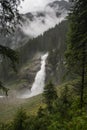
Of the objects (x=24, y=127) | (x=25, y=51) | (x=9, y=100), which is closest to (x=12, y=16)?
(x=24, y=127)

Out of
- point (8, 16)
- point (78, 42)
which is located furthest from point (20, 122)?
point (8, 16)

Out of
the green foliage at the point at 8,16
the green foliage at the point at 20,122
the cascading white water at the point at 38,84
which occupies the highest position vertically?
the cascading white water at the point at 38,84

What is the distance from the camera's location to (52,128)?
16281 mm

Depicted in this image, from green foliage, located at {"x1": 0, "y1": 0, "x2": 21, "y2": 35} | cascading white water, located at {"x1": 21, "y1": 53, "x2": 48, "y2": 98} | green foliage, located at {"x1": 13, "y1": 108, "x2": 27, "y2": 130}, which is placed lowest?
green foliage, located at {"x1": 13, "y1": 108, "x2": 27, "y2": 130}

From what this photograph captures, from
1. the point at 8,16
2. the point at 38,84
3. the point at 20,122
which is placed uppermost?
the point at 38,84

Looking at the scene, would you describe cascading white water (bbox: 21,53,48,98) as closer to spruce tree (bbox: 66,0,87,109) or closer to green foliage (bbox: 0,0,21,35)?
spruce tree (bbox: 66,0,87,109)

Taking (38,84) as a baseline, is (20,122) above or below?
below

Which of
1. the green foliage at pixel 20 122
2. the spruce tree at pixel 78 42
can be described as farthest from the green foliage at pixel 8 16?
the green foliage at pixel 20 122

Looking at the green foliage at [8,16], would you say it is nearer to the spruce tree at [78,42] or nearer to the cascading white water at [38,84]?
the spruce tree at [78,42]

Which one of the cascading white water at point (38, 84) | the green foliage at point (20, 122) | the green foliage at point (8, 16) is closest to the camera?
the green foliage at point (8, 16)

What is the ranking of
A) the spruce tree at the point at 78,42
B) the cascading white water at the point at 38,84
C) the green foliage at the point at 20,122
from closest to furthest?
the spruce tree at the point at 78,42 < the green foliage at the point at 20,122 < the cascading white water at the point at 38,84

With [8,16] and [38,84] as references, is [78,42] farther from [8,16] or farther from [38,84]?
[38,84]

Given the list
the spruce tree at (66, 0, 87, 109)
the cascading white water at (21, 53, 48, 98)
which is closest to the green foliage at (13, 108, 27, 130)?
the spruce tree at (66, 0, 87, 109)

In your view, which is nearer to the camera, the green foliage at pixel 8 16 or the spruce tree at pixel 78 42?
the green foliage at pixel 8 16
